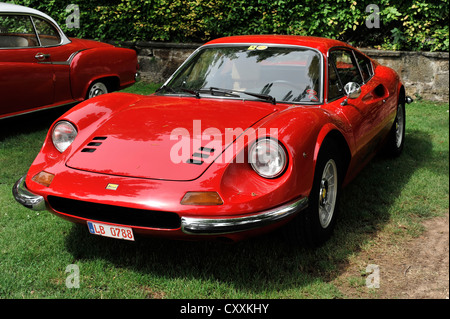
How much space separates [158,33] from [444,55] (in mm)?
5062

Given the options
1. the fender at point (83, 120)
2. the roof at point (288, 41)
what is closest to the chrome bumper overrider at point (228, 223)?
the fender at point (83, 120)

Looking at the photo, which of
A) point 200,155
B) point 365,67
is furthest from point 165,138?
point 365,67

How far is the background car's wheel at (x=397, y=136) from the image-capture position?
5227mm

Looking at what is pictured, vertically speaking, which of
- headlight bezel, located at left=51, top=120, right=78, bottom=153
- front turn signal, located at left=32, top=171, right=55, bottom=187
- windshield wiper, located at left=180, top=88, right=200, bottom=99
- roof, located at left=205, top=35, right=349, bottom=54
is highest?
roof, located at left=205, top=35, right=349, bottom=54

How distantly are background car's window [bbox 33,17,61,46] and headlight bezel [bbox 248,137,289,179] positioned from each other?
4.53m

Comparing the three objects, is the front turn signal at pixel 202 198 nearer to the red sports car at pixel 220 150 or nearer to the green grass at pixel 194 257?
the red sports car at pixel 220 150

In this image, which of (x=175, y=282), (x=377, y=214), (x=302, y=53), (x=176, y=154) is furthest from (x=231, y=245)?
(x=302, y=53)

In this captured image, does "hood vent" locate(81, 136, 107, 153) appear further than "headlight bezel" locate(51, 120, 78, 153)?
No

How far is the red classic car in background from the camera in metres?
5.92

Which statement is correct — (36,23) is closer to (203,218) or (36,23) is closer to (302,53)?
(302,53)

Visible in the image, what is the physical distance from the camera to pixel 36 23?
255 inches

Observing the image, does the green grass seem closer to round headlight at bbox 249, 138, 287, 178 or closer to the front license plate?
the front license plate

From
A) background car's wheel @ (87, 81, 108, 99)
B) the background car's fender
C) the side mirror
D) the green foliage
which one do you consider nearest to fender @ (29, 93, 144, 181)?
the side mirror

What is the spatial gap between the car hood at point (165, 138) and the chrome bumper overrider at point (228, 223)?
27 cm
